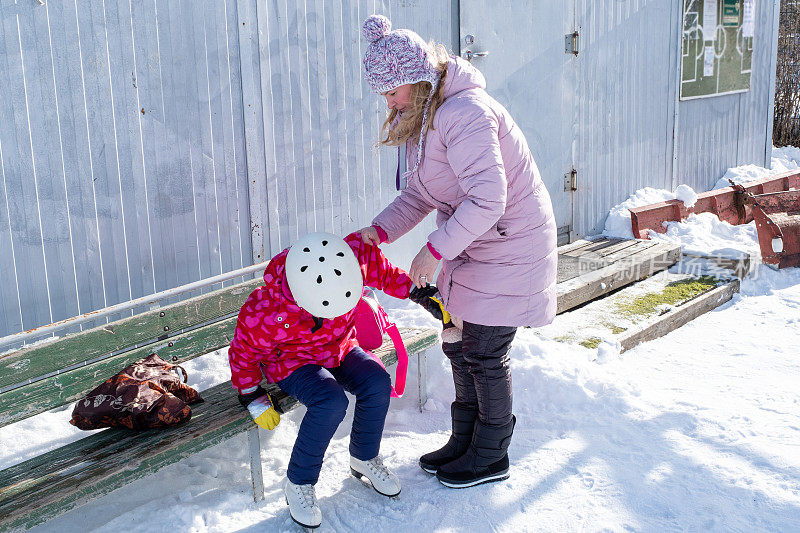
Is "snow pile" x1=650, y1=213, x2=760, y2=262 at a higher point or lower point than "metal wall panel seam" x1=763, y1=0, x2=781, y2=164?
lower

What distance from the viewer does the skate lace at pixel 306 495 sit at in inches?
113

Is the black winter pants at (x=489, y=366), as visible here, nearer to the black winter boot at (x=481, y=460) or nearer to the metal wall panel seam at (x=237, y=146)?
the black winter boot at (x=481, y=460)

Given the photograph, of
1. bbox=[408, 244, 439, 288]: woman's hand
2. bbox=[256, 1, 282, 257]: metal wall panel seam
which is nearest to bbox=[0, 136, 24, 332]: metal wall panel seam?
bbox=[256, 1, 282, 257]: metal wall panel seam

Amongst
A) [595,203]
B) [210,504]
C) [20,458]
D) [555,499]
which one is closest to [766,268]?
[595,203]

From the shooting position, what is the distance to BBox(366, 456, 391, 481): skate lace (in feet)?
10.2

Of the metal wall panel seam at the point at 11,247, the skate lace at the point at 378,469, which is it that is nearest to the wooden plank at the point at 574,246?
the skate lace at the point at 378,469

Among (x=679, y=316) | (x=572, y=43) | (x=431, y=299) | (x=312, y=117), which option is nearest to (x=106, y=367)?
(x=431, y=299)

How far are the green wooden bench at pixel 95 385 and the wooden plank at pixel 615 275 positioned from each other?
1.88m

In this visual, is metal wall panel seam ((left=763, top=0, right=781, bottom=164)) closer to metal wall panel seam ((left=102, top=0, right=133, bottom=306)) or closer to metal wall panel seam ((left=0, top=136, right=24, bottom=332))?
metal wall panel seam ((left=102, top=0, right=133, bottom=306))

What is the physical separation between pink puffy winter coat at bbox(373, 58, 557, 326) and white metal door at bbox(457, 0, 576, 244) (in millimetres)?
3113

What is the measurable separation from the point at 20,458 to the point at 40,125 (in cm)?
150

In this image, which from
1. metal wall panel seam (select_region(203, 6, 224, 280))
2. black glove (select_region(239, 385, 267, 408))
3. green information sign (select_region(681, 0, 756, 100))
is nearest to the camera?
black glove (select_region(239, 385, 267, 408))

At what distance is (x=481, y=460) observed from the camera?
10.4ft

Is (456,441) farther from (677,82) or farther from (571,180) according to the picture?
(677,82)
